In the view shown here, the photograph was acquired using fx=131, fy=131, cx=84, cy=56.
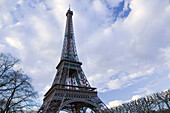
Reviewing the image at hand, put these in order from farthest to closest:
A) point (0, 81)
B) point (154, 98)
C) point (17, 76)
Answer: point (154, 98)
point (17, 76)
point (0, 81)

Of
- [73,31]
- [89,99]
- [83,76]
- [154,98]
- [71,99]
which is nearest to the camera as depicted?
[154,98]

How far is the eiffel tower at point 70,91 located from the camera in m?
26.7

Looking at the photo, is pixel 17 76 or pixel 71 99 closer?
pixel 17 76

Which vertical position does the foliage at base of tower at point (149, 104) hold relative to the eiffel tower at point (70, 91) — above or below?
below

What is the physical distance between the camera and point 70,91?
29.2 m

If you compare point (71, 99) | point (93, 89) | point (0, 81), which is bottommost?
point (0, 81)

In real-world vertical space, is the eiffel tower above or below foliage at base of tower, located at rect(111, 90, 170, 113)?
above

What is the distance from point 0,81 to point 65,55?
2857 cm

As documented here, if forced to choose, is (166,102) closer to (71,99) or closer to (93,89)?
(93,89)

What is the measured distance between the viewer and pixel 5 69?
37.3 ft

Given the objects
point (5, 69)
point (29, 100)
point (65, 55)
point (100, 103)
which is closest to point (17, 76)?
point (5, 69)

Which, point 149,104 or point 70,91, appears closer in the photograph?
point 149,104

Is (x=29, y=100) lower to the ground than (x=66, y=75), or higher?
lower

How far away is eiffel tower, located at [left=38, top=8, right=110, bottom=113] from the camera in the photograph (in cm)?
2675
